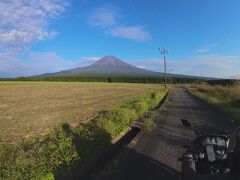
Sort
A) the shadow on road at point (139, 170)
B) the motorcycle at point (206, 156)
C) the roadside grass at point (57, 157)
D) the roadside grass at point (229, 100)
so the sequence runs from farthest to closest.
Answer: the roadside grass at point (229, 100)
the shadow on road at point (139, 170)
the roadside grass at point (57, 157)
the motorcycle at point (206, 156)

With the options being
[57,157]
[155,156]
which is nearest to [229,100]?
[155,156]

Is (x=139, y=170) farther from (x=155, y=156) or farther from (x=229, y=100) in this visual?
(x=229, y=100)

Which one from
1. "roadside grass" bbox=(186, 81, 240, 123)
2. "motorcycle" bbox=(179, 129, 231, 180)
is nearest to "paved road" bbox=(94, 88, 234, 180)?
"motorcycle" bbox=(179, 129, 231, 180)

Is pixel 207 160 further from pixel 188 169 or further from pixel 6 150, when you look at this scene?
pixel 6 150

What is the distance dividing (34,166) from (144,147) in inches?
211

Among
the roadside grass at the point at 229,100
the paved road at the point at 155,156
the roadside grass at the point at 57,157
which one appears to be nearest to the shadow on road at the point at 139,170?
the paved road at the point at 155,156

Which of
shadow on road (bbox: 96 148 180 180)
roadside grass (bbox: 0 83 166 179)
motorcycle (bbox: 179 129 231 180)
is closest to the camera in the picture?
motorcycle (bbox: 179 129 231 180)

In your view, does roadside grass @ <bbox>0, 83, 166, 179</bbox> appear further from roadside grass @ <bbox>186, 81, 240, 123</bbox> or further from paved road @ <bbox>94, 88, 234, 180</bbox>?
roadside grass @ <bbox>186, 81, 240, 123</bbox>

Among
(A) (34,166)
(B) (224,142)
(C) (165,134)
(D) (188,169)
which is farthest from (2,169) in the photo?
(C) (165,134)

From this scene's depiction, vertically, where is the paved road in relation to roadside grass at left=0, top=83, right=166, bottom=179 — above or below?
below

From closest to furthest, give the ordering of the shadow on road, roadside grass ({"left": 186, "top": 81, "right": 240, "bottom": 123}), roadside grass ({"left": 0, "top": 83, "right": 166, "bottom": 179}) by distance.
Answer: roadside grass ({"left": 0, "top": 83, "right": 166, "bottom": 179})
the shadow on road
roadside grass ({"left": 186, "top": 81, "right": 240, "bottom": 123})

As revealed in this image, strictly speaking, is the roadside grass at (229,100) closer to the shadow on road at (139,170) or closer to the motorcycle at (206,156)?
the shadow on road at (139,170)

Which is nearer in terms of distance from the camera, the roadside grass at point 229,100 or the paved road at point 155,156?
the paved road at point 155,156

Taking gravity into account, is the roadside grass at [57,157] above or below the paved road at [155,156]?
above
